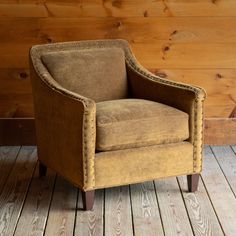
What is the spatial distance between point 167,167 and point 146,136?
0.73 ft

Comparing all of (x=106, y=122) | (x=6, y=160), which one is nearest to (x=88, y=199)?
(x=106, y=122)

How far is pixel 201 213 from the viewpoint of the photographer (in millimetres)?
2705

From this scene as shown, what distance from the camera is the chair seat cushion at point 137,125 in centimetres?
265

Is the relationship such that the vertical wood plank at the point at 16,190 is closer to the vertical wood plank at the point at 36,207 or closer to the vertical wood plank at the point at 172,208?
the vertical wood plank at the point at 36,207

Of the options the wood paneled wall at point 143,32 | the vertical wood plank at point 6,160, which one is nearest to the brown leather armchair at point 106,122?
the vertical wood plank at point 6,160

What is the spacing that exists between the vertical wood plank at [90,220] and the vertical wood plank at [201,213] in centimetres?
46

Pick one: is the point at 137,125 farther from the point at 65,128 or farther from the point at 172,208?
the point at 172,208

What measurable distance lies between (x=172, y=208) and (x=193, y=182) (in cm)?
26

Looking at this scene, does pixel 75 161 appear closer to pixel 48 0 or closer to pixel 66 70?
pixel 66 70

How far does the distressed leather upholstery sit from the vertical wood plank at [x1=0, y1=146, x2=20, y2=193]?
32 centimetres

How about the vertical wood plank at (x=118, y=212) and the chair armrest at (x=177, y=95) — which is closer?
the vertical wood plank at (x=118, y=212)

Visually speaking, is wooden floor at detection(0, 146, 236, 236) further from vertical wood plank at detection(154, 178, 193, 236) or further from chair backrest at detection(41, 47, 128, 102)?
chair backrest at detection(41, 47, 128, 102)

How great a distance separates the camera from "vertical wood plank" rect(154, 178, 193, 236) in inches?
99.9

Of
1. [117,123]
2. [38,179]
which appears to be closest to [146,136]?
[117,123]
